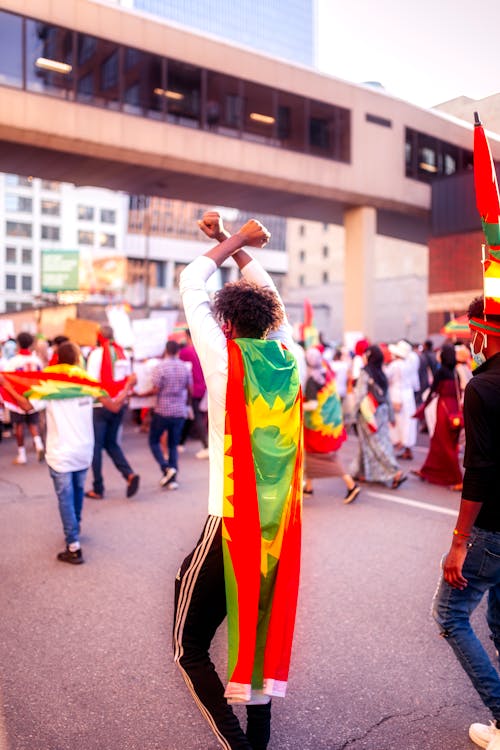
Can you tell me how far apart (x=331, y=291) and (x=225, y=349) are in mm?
63709

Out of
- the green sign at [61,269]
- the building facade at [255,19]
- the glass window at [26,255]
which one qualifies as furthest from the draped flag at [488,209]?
the building facade at [255,19]

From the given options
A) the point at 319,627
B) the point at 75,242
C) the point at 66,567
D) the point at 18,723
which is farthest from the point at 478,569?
the point at 75,242

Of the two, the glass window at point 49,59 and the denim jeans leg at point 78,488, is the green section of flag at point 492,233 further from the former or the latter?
the glass window at point 49,59

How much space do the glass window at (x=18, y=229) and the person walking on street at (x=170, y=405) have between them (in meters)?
89.8

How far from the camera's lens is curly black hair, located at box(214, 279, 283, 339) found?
9.04 feet

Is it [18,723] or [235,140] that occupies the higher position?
[235,140]

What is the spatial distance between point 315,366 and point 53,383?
3470mm

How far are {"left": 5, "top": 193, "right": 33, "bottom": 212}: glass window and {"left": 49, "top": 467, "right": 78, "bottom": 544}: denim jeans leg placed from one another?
307 feet

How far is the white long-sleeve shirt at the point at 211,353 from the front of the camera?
2.65m

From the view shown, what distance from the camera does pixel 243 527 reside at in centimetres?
262

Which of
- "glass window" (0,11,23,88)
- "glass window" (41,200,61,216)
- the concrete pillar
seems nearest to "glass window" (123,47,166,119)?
"glass window" (0,11,23,88)

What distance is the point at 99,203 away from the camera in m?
97.2

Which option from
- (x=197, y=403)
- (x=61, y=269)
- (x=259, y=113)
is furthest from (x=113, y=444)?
(x=61, y=269)

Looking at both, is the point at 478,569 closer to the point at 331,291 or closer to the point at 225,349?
the point at 225,349
